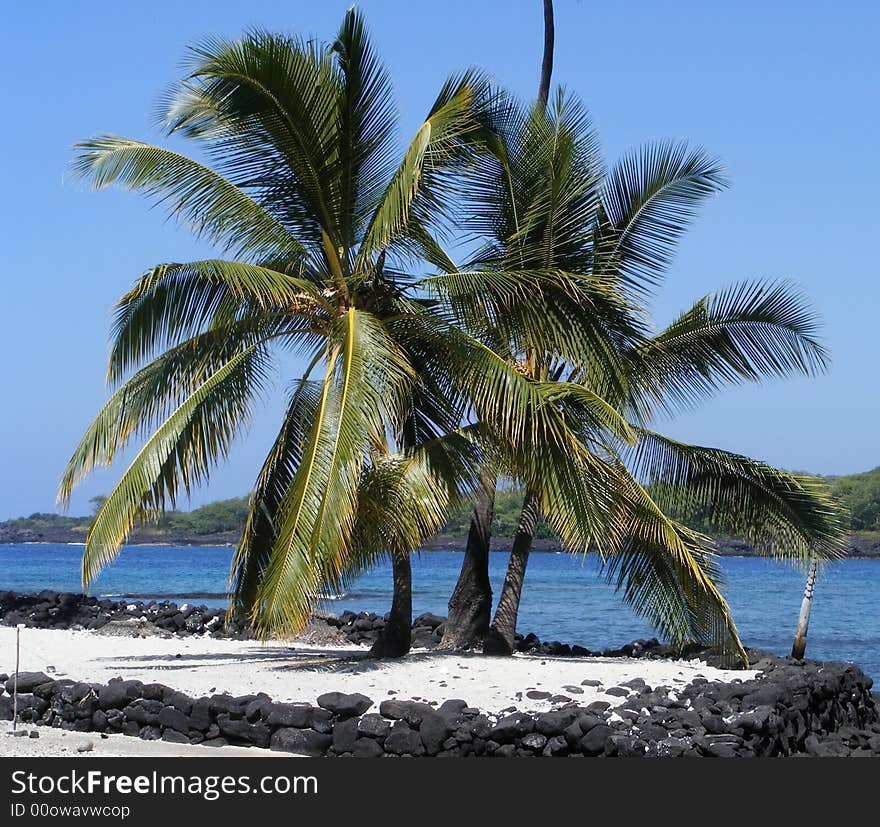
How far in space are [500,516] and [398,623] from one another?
3305 centimetres

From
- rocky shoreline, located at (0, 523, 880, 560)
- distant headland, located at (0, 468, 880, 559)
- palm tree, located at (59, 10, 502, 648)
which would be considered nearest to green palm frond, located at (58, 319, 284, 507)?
palm tree, located at (59, 10, 502, 648)

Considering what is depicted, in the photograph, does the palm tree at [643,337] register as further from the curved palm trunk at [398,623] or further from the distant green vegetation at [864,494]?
the distant green vegetation at [864,494]

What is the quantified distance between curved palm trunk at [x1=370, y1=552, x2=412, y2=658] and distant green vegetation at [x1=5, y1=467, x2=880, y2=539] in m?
0.75

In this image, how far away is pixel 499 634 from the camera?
1489 centimetres

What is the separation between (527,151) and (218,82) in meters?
4.12

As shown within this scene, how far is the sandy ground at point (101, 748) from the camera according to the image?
9.76 meters

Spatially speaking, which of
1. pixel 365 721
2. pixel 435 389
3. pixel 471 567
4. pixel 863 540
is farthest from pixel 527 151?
pixel 863 540

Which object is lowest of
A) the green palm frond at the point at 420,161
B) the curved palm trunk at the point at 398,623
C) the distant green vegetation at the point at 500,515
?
the curved palm trunk at the point at 398,623

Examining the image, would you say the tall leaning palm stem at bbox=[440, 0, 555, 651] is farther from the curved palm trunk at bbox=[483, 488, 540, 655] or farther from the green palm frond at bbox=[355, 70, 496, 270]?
the green palm frond at bbox=[355, 70, 496, 270]

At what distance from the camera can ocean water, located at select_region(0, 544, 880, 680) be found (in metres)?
28.7

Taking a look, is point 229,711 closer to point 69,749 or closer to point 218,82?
point 69,749

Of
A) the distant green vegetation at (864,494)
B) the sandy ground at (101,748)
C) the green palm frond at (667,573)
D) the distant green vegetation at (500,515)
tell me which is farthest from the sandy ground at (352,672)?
the distant green vegetation at (864,494)

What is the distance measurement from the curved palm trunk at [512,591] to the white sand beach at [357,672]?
45 centimetres

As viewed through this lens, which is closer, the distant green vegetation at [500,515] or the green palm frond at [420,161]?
the green palm frond at [420,161]
